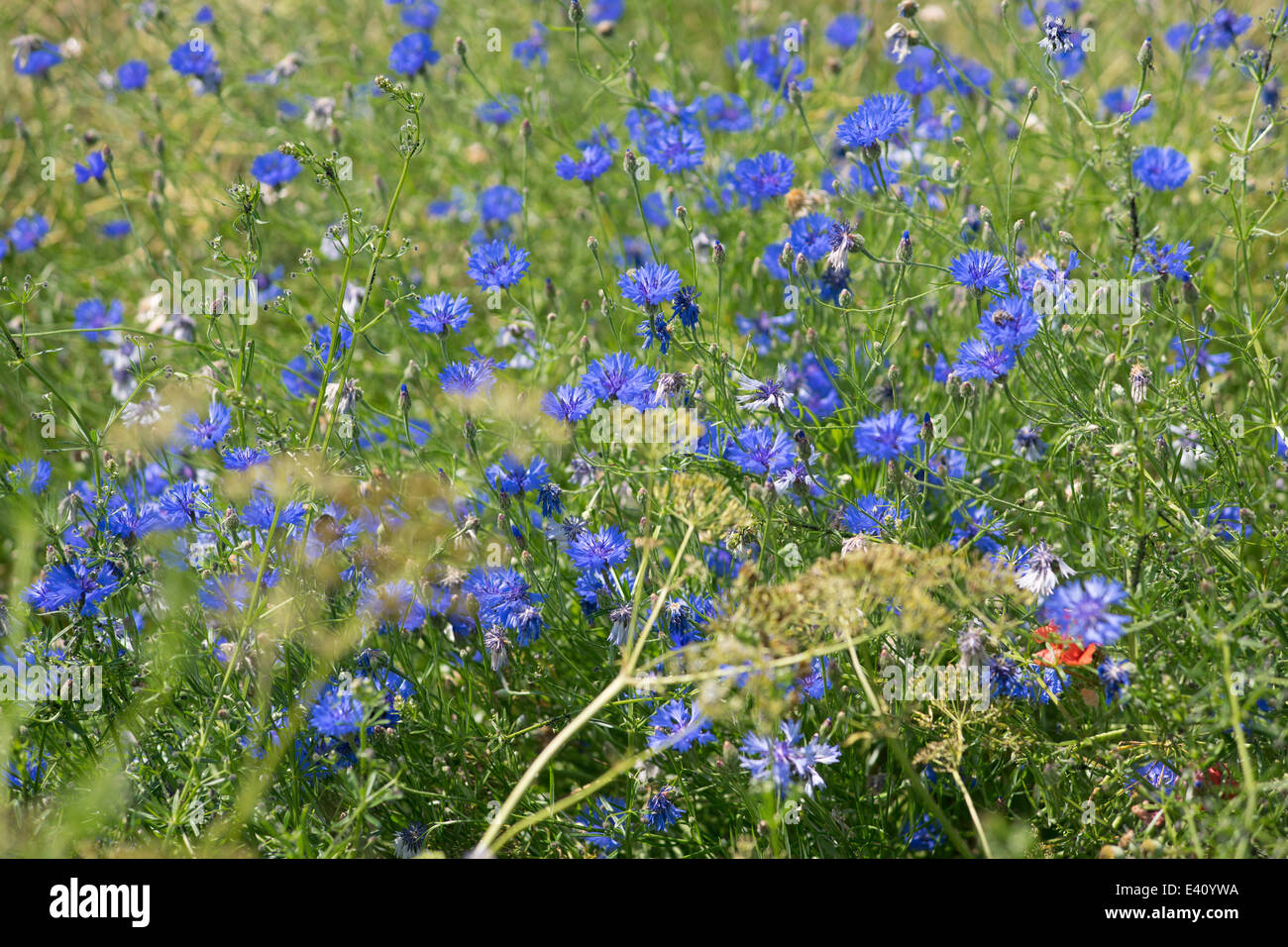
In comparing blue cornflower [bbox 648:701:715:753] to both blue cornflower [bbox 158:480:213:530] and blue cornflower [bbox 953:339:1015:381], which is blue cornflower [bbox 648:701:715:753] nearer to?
blue cornflower [bbox 953:339:1015:381]

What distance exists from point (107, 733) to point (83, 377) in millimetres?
2322

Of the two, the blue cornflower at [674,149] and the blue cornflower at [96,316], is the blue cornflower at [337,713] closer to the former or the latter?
the blue cornflower at [674,149]

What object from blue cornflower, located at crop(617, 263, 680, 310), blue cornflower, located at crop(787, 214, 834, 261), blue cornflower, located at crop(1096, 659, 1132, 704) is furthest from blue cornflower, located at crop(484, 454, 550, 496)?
blue cornflower, located at crop(1096, 659, 1132, 704)

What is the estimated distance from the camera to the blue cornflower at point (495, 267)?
286 cm

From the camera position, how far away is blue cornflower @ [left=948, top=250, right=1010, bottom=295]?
2.56 meters

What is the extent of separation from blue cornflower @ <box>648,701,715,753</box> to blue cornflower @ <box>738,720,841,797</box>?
10cm

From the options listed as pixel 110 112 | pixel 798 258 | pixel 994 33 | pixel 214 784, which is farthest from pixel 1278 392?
pixel 110 112

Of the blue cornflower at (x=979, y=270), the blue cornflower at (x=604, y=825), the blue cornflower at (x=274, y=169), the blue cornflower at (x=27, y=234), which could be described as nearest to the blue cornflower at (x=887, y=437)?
the blue cornflower at (x=979, y=270)

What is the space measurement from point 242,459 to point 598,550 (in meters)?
0.87

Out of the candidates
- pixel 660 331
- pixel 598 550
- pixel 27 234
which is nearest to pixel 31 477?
pixel 598 550

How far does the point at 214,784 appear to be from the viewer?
233 centimetres

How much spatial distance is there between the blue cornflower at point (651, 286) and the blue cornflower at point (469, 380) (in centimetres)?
38
